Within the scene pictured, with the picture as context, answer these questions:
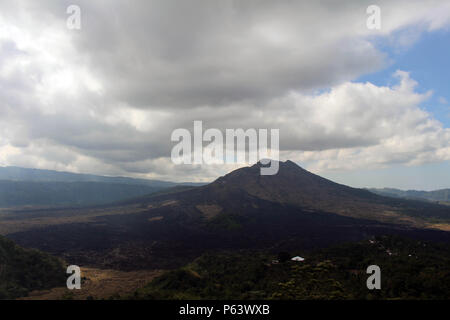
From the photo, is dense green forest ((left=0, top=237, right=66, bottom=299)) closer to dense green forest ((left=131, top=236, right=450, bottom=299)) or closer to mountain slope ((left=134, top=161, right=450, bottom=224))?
dense green forest ((left=131, top=236, right=450, bottom=299))

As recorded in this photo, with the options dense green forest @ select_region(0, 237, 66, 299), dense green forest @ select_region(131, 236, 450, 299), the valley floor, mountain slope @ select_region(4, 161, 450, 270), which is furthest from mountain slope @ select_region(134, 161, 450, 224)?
dense green forest @ select_region(0, 237, 66, 299)

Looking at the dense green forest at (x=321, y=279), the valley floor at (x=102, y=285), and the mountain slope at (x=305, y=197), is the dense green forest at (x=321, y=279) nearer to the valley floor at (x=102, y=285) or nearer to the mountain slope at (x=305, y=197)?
the valley floor at (x=102, y=285)

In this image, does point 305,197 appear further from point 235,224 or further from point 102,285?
point 102,285

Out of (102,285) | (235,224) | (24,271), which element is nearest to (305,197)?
(235,224)

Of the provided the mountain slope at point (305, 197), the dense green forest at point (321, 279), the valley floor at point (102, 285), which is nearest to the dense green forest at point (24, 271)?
the valley floor at point (102, 285)
